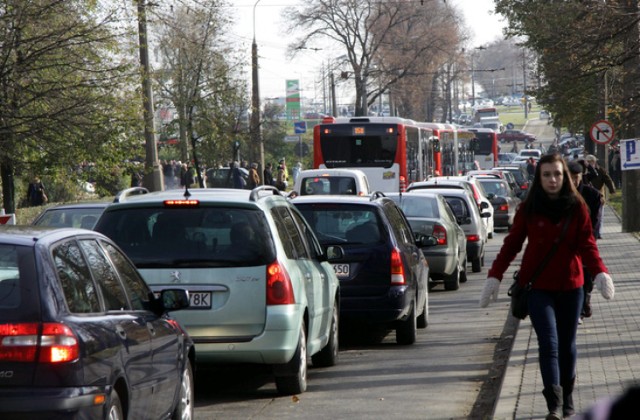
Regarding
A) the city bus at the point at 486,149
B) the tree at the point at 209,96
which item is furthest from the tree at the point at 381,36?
the tree at the point at 209,96

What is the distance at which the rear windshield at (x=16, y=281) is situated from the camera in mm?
5250

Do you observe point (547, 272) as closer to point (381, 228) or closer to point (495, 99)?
point (381, 228)

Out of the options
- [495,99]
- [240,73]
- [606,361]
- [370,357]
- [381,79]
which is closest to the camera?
[606,361]

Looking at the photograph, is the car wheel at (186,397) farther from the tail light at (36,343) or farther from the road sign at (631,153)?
the road sign at (631,153)

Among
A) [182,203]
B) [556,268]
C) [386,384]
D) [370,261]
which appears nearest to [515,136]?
[370,261]

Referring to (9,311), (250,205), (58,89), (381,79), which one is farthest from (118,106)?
(381,79)

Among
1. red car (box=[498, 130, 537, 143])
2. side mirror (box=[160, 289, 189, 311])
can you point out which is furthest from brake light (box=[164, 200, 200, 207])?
red car (box=[498, 130, 537, 143])

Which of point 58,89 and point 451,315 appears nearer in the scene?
point 451,315

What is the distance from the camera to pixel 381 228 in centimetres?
1191

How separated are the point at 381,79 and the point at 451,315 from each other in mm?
65030

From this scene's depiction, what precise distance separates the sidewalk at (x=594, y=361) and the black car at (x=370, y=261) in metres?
1.15

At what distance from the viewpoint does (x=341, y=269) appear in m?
11.7

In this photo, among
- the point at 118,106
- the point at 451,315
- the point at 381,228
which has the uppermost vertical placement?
the point at 118,106

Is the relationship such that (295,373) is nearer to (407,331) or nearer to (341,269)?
(341,269)
